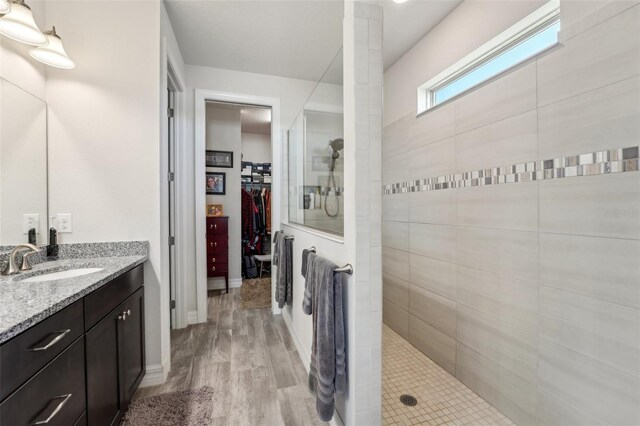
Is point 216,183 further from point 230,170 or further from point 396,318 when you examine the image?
point 396,318

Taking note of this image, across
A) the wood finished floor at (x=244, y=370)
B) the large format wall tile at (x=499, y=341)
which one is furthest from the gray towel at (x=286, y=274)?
the large format wall tile at (x=499, y=341)

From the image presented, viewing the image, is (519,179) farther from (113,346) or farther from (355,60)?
(113,346)

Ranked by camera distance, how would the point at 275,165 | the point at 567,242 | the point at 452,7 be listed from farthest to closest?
the point at 275,165
the point at 452,7
the point at 567,242

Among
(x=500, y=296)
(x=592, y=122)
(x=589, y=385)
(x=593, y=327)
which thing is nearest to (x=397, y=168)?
(x=500, y=296)

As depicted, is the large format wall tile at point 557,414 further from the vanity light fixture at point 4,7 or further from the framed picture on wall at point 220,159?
the framed picture on wall at point 220,159

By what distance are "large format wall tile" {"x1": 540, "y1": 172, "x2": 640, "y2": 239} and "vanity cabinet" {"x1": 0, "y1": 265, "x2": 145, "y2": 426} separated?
6.91 feet

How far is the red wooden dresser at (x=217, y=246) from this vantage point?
144 inches

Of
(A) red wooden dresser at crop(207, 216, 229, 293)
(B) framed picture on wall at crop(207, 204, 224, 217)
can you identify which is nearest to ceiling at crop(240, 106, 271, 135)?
(B) framed picture on wall at crop(207, 204, 224, 217)

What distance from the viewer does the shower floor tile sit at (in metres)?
1.58

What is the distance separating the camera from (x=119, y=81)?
1808mm

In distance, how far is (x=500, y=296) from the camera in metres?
1.64

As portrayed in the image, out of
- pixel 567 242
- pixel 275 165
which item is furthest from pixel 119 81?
pixel 567 242

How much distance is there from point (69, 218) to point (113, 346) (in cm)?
90

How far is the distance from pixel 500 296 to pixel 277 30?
2.59 meters
